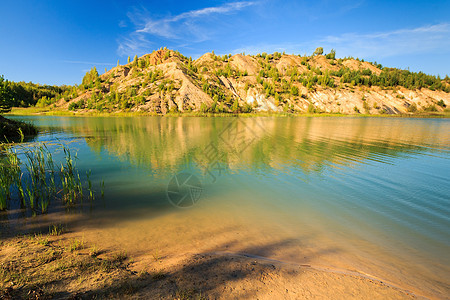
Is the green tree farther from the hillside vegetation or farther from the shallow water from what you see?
the hillside vegetation

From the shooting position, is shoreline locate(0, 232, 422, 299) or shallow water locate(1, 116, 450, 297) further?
shallow water locate(1, 116, 450, 297)

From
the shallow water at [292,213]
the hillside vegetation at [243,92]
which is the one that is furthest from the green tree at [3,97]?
the hillside vegetation at [243,92]

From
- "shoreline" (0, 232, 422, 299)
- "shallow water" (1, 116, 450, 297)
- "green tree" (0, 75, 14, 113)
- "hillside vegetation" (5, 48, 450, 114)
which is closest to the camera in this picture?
"shoreline" (0, 232, 422, 299)

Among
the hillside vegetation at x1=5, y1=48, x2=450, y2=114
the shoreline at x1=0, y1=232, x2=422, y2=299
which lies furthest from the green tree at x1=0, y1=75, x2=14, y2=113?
the hillside vegetation at x1=5, y1=48, x2=450, y2=114

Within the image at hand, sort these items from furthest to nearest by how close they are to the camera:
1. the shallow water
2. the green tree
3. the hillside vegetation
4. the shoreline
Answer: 1. the hillside vegetation
2. the green tree
3. the shallow water
4. the shoreline

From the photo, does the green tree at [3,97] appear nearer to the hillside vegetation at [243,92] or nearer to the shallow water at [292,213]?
the shallow water at [292,213]

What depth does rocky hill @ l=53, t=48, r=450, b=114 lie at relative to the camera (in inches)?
5108

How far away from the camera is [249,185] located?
13195 mm

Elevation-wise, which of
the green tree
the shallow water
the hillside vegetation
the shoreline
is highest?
the hillside vegetation

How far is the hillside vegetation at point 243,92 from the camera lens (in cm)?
12962

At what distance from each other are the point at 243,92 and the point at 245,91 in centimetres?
182

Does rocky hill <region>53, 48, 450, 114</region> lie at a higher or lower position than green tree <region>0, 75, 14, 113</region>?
higher

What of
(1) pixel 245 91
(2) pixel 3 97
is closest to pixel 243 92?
(1) pixel 245 91

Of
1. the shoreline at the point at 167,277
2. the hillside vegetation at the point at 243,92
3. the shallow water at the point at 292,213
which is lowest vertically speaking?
the shallow water at the point at 292,213
